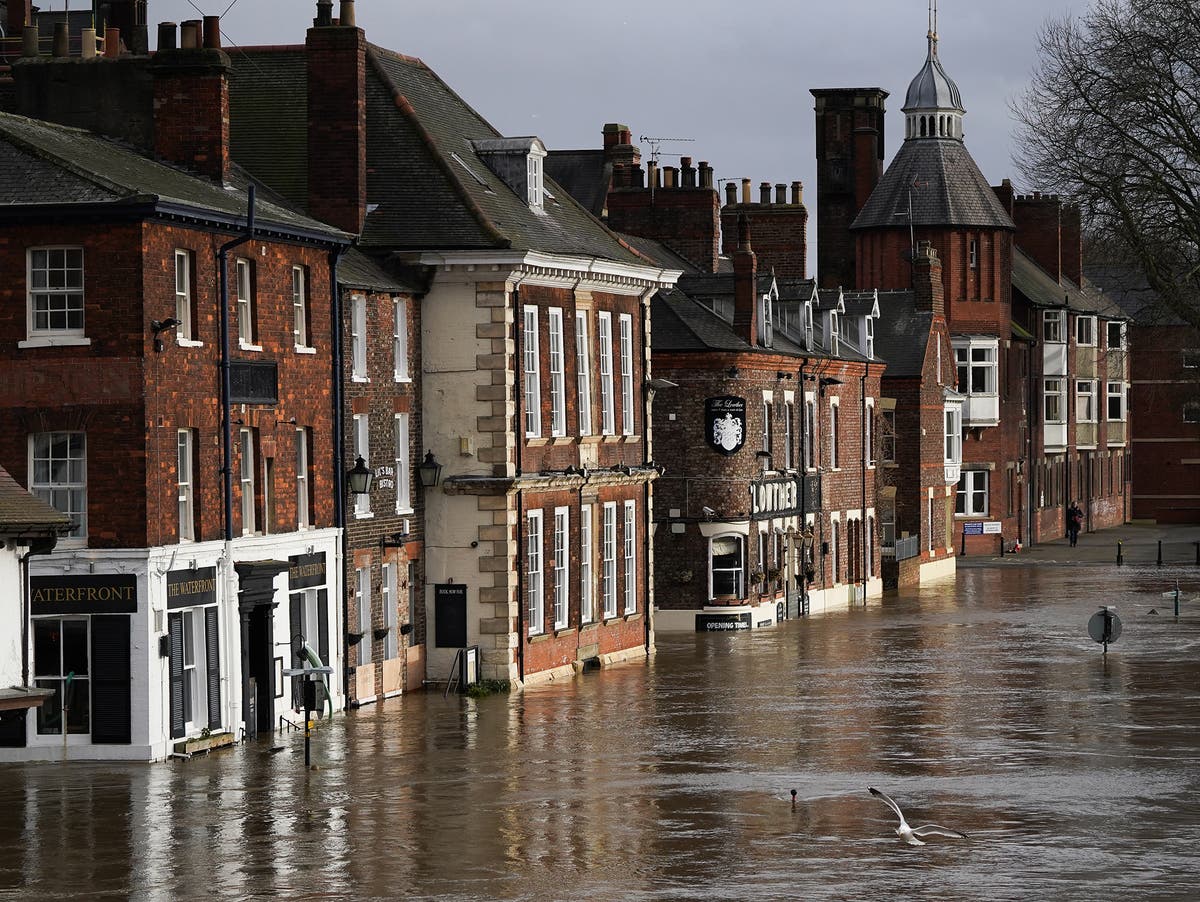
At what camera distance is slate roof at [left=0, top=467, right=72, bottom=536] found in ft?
85.0

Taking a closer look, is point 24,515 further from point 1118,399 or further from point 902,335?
point 1118,399

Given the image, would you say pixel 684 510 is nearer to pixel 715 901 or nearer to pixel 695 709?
pixel 695 709

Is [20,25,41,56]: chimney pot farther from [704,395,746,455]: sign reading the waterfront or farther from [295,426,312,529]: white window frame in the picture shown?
[704,395,746,455]: sign reading the waterfront

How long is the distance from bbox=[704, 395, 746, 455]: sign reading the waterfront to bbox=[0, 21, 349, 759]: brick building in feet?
77.9

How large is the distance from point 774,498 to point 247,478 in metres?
29.4

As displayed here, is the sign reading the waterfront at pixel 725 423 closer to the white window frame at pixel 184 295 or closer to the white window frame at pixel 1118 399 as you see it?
the white window frame at pixel 184 295

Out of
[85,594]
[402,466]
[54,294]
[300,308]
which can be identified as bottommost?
[85,594]

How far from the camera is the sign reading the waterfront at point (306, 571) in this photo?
3903 cm

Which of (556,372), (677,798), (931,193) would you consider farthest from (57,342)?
(931,193)

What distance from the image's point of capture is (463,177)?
46.0 metres

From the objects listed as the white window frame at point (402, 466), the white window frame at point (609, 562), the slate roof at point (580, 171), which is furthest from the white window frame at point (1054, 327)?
the white window frame at point (402, 466)

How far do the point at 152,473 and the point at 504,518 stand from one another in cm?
1133

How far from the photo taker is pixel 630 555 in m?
53.2

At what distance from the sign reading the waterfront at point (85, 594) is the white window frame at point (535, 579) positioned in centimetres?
1295
